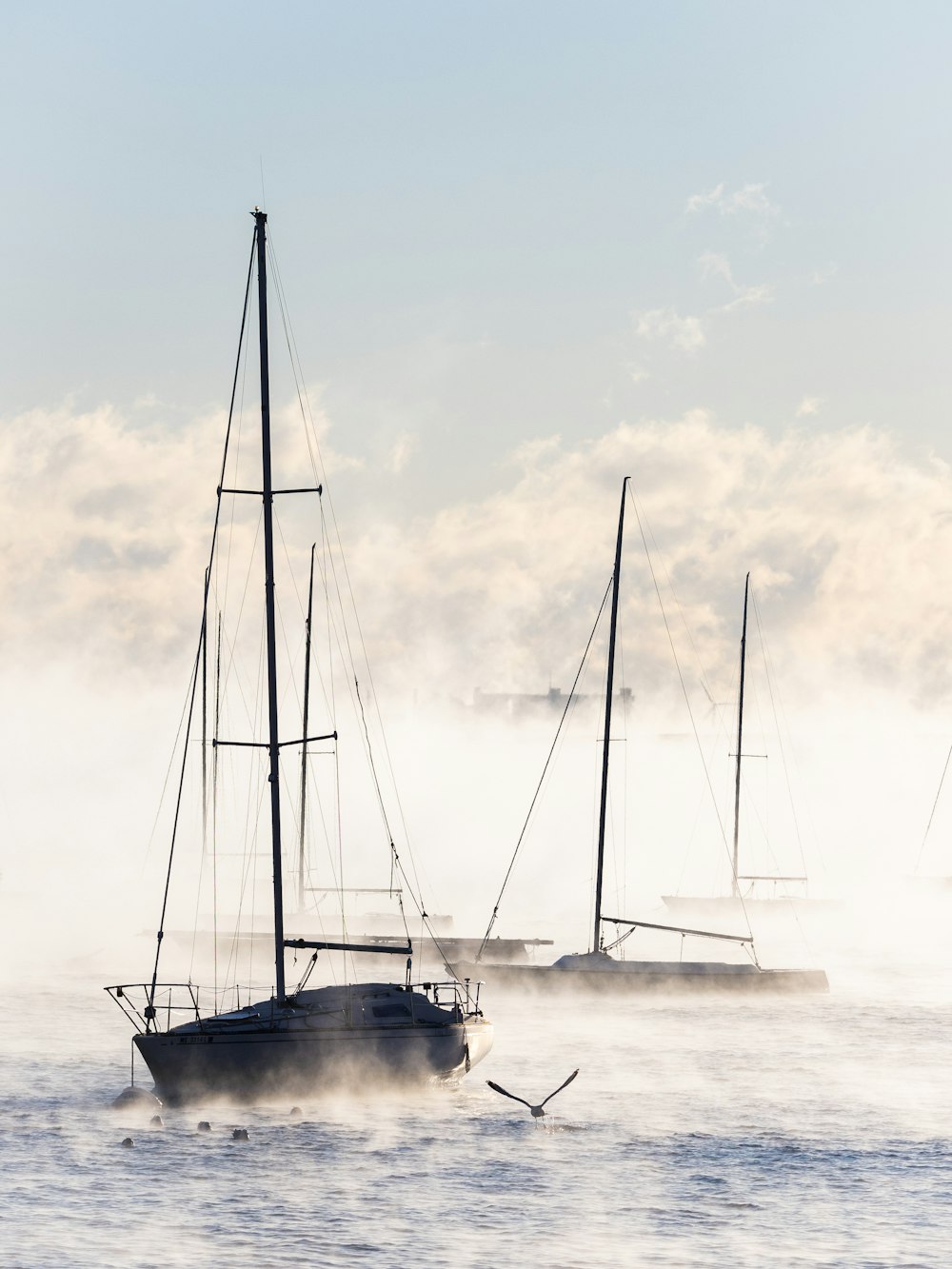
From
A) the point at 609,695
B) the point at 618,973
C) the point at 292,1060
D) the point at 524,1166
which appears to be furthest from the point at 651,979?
the point at 524,1166

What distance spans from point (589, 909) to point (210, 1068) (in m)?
123

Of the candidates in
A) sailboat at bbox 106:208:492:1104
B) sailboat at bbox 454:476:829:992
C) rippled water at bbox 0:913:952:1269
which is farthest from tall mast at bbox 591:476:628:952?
sailboat at bbox 106:208:492:1104

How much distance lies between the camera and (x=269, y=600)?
150 feet

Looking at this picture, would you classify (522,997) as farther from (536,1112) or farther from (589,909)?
(589,909)

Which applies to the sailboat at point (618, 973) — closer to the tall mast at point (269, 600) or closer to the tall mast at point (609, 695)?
the tall mast at point (609, 695)

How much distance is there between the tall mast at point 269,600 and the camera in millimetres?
43906

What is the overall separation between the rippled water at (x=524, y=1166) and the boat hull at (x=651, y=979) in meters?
6.31

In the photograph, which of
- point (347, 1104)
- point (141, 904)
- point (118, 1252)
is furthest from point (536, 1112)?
point (141, 904)

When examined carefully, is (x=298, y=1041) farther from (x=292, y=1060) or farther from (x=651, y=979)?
(x=651, y=979)

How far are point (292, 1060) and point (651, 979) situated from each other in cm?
2690

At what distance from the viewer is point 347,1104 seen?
1751 inches

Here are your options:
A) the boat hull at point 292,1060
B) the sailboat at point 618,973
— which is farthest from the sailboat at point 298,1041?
the sailboat at point 618,973

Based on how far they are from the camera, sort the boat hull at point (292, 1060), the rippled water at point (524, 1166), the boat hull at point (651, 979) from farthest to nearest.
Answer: the boat hull at point (651, 979)
the boat hull at point (292, 1060)
the rippled water at point (524, 1166)

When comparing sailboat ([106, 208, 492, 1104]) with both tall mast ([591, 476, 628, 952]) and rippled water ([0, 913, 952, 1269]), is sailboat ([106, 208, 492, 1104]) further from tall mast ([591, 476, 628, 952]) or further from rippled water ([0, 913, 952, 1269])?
tall mast ([591, 476, 628, 952])
